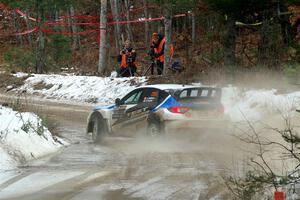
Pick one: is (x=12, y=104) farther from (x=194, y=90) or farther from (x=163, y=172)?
(x=163, y=172)

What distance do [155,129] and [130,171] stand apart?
3391mm

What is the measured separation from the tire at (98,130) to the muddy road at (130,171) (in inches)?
9.8

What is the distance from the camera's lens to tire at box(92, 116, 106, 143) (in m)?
14.9

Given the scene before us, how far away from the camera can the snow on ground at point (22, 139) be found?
10.8 meters

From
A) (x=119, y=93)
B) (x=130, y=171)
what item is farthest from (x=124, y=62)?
(x=130, y=171)

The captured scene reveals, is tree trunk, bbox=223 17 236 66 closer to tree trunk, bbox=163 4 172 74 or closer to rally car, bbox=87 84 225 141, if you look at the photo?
tree trunk, bbox=163 4 172 74

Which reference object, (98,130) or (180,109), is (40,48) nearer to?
(98,130)

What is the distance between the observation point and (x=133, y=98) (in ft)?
47.5

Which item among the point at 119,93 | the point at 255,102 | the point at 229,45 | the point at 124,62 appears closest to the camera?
the point at 255,102

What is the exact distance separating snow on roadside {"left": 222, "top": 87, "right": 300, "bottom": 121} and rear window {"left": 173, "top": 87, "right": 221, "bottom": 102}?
2.45 metres

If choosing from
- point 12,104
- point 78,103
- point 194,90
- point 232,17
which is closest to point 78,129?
point 12,104

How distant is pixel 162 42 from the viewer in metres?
25.0

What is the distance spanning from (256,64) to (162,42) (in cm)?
611

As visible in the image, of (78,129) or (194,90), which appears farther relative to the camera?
(78,129)
